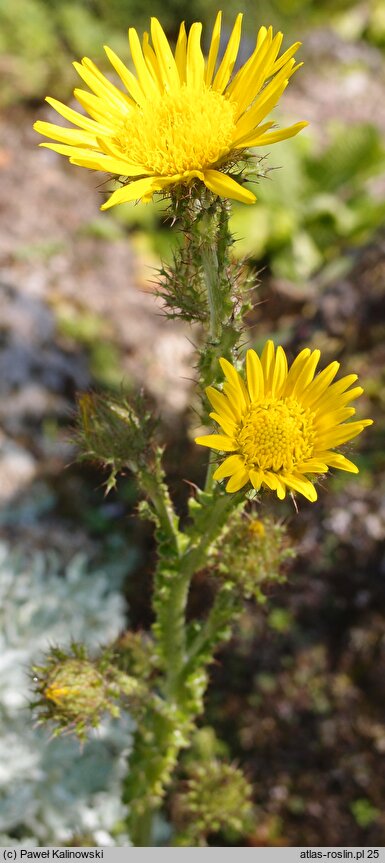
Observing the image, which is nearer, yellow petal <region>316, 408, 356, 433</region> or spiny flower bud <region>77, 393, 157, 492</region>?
yellow petal <region>316, 408, 356, 433</region>

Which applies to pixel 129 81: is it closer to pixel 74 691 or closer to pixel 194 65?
pixel 194 65

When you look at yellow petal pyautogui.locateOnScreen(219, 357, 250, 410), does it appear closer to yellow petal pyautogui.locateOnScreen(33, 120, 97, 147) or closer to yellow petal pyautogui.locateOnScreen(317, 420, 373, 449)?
yellow petal pyautogui.locateOnScreen(317, 420, 373, 449)

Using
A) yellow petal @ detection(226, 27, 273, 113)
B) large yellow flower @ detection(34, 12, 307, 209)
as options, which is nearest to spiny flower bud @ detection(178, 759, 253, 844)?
large yellow flower @ detection(34, 12, 307, 209)

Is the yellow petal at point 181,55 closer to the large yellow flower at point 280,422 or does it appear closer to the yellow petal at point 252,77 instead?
the yellow petal at point 252,77

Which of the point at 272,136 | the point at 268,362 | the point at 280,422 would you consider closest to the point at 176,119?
the point at 272,136

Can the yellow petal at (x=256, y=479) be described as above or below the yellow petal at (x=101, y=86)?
below

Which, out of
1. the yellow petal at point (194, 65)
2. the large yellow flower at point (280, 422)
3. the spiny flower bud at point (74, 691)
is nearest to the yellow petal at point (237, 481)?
the large yellow flower at point (280, 422)
